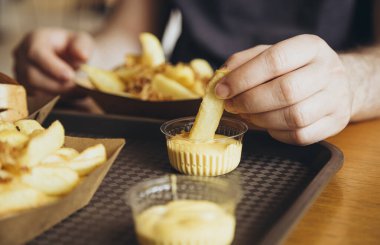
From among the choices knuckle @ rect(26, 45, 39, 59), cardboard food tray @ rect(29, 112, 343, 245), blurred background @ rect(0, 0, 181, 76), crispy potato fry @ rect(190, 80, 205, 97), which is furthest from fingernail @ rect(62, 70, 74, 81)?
blurred background @ rect(0, 0, 181, 76)

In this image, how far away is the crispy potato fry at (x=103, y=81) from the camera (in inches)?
55.1

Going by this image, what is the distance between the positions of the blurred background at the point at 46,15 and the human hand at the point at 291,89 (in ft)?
19.2

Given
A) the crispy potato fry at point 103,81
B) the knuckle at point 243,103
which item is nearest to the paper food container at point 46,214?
the knuckle at point 243,103

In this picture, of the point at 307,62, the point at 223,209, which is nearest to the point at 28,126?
the point at 223,209

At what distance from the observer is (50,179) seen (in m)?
0.78

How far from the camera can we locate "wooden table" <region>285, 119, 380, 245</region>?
0.80 m

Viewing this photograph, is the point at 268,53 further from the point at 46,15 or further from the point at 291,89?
the point at 46,15

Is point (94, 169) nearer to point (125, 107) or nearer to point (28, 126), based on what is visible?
point (28, 126)

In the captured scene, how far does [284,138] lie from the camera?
1.09m

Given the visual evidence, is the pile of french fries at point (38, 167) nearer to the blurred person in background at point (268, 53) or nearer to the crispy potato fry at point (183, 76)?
the blurred person in background at point (268, 53)

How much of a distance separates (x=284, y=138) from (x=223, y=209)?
0.40 meters

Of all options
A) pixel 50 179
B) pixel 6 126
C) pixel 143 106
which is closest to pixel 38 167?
pixel 50 179

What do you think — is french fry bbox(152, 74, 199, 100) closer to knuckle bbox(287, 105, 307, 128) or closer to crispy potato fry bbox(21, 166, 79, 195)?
knuckle bbox(287, 105, 307, 128)

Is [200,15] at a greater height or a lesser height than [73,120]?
greater
